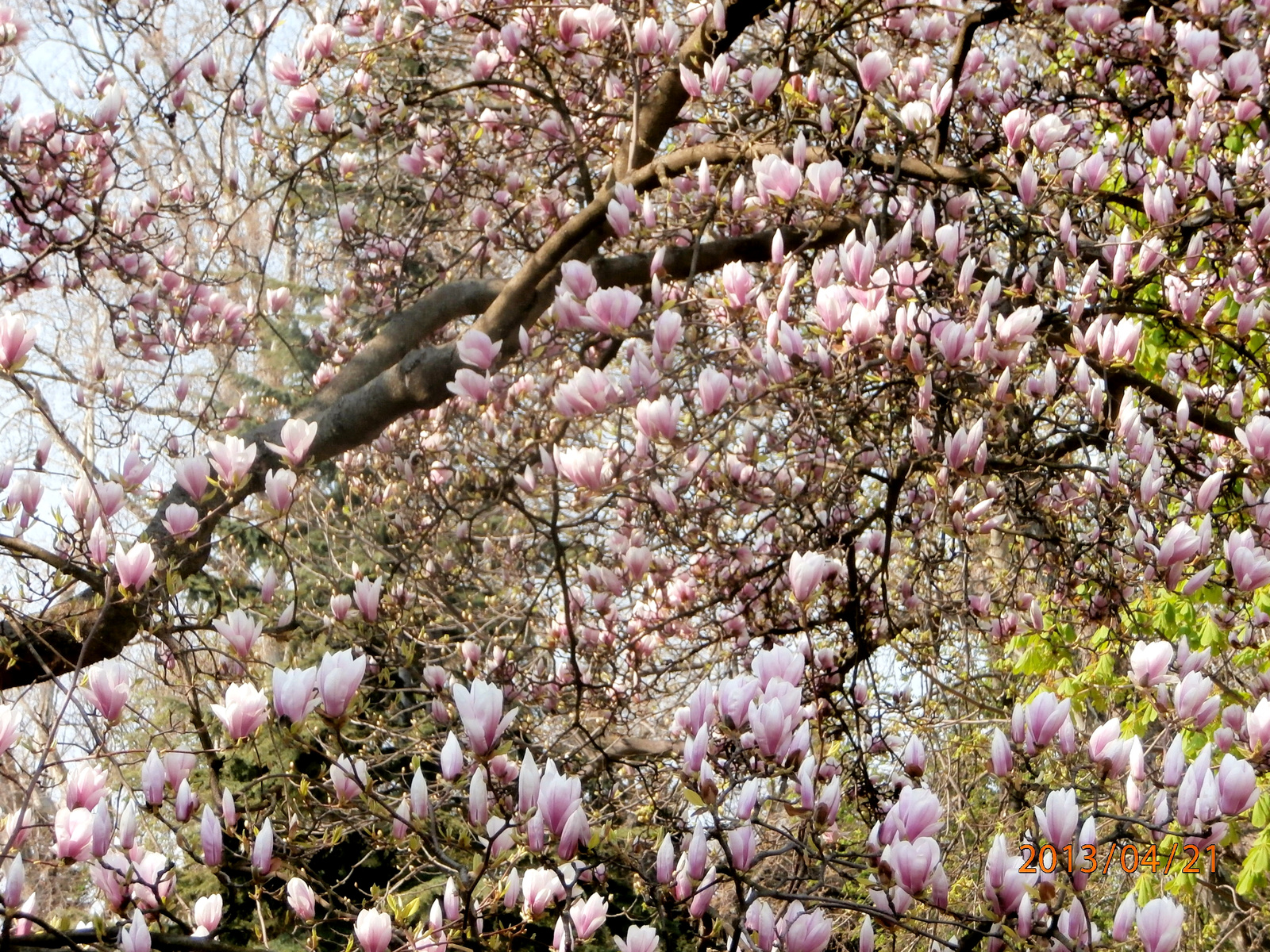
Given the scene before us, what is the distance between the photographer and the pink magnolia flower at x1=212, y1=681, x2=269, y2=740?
1.62 m

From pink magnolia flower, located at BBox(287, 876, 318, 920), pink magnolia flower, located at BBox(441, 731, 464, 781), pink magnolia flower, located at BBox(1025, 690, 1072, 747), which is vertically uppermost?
pink magnolia flower, located at BBox(1025, 690, 1072, 747)

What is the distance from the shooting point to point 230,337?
429 cm

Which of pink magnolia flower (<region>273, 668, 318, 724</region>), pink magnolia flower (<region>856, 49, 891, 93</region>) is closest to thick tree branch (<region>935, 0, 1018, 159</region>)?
pink magnolia flower (<region>856, 49, 891, 93</region>)

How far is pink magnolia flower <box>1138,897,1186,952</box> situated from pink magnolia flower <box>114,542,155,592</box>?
1.62 meters

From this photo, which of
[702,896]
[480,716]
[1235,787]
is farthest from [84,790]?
[1235,787]

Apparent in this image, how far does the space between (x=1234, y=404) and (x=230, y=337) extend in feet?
11.3

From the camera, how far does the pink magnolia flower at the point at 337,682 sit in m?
1.47

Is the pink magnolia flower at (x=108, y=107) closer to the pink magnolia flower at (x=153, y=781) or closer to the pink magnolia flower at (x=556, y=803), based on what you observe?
the pink magnolia flower at (x=153, y=781)

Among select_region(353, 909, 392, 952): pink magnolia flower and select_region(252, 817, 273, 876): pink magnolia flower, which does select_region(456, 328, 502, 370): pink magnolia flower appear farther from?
select_region(353, 909, 392, 952): pink magnolia flower

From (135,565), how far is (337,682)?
65cm

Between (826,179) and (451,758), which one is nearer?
(451,758)

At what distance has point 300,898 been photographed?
166 cm

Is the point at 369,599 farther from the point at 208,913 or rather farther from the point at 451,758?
Result: the point at 451,758

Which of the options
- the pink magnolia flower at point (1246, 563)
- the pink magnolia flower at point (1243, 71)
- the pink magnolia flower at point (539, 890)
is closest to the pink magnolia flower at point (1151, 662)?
the pink magnolia flower at point (1246, 563)
